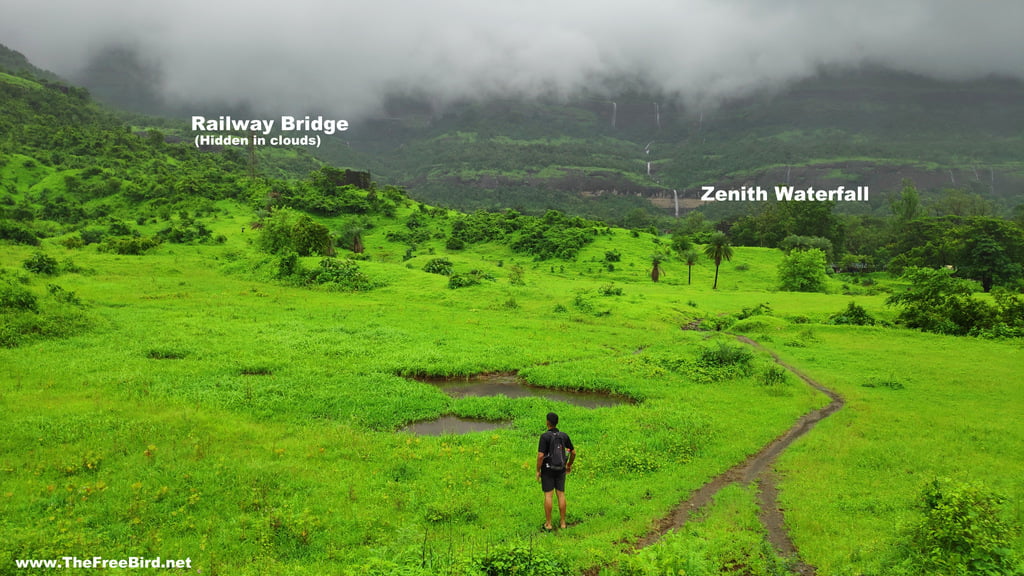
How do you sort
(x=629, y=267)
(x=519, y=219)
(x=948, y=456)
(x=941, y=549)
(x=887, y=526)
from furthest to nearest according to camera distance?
(x=519, y=219) < (x=629, y=267) < (x=948, y=456) < (x=887, y=526) < (x=941, y=549)

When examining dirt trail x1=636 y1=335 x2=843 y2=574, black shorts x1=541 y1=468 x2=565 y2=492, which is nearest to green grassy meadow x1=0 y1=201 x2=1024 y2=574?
dirt trail x1=636 y1=335 x2=843 y2=574

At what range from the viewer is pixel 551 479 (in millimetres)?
11156

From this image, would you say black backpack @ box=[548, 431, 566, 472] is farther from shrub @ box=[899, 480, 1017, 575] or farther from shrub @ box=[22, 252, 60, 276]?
shrub @ box=[22, 252, 60, 276]

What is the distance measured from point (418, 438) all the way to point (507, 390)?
7.76 m

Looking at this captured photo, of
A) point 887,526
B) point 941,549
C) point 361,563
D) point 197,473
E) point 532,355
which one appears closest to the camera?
point 941,549

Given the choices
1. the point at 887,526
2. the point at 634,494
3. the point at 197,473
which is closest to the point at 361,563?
the point at 197,473

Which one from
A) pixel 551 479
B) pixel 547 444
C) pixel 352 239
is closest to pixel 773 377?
pixel 551 479

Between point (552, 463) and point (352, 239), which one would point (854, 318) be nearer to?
point (552, 463)

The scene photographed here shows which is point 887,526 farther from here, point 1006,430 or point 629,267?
point 629,267

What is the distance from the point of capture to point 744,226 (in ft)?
422

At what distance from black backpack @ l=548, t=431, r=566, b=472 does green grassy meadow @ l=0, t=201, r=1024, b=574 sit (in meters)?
1.39

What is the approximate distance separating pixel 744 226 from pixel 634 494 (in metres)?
130

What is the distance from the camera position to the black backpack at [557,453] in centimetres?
1104

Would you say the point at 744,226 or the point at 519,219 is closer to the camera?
the point at 519,219
